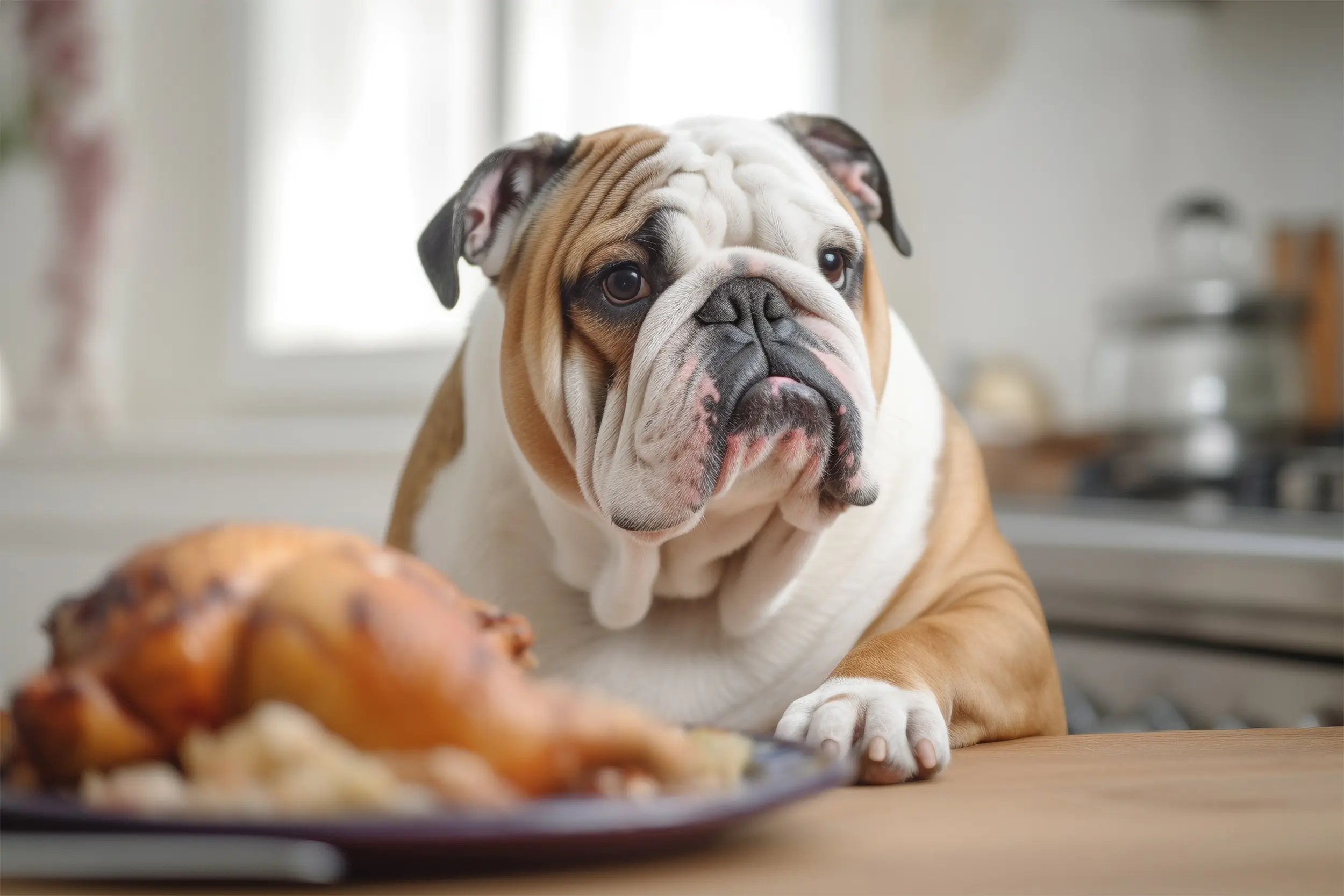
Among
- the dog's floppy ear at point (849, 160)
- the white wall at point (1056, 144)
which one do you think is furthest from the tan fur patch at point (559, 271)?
the white wall at point (1056, 144)

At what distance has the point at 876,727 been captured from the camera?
66 centimetres

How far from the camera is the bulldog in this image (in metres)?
0.89

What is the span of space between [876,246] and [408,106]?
1.13 meters

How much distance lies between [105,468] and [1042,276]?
215 centimetres

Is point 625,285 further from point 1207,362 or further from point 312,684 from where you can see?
point 1207,362

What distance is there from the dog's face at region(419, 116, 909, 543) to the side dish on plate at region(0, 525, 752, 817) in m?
0.44

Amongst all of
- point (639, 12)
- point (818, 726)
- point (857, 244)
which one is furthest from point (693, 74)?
point (818, 726)

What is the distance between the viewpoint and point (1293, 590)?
1546 mm

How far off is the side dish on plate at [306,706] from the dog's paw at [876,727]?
21cm

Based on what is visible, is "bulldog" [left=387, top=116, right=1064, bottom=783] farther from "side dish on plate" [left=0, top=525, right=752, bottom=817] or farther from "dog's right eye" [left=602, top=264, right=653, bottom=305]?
"side dish on plate" [left=0, top=525, right=752, bottom=817]

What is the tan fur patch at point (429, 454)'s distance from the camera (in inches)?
42.2

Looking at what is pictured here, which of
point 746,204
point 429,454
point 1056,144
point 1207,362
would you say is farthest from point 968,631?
point 1056,144

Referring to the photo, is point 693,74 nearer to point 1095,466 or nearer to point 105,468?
point 1095,466

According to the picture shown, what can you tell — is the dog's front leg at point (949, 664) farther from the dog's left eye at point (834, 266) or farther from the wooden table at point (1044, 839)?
the dog's left eye at point (834, 266)
